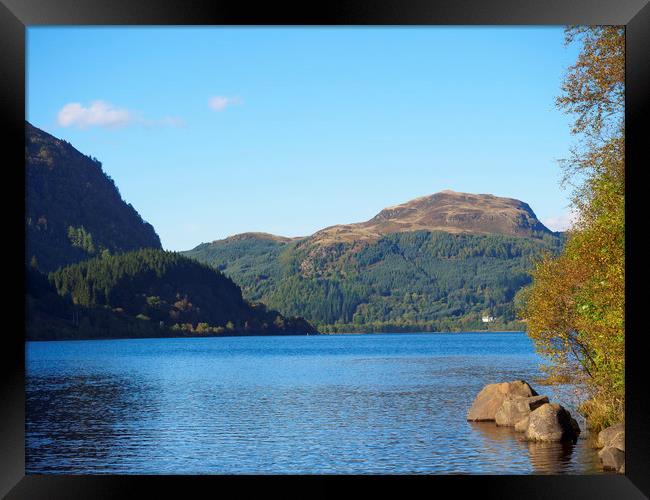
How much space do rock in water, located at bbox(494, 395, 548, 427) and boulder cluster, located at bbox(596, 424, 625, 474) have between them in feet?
16.4

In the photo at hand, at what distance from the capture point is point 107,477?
8.23 meters

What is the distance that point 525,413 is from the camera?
19781 mm

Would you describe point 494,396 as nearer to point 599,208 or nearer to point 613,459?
point 613,459

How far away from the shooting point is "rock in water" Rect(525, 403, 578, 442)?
56.1 feet

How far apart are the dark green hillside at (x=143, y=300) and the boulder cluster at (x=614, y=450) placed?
9656 cm

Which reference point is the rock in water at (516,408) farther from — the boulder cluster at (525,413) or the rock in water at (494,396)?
the rock in water at (494,396)

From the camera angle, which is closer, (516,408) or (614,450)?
(614,450)

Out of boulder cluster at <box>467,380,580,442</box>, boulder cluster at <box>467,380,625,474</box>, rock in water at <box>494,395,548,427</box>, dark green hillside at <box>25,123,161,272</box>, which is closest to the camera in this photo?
boulder cluster at <box>467,380,625,474</box>

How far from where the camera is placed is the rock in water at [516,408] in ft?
64.8

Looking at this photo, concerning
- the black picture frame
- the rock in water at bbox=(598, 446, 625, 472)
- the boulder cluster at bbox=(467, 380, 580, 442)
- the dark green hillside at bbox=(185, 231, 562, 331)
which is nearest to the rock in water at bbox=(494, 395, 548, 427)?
the boulder cluster at bbox=(467, 380, 580, 442)

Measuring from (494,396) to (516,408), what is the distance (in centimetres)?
150

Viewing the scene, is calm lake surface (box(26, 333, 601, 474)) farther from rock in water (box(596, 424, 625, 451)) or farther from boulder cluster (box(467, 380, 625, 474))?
rock in water (box(596, 424, 625, 451))

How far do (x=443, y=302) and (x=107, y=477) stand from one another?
594ft

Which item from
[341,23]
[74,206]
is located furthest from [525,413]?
[74,206]
